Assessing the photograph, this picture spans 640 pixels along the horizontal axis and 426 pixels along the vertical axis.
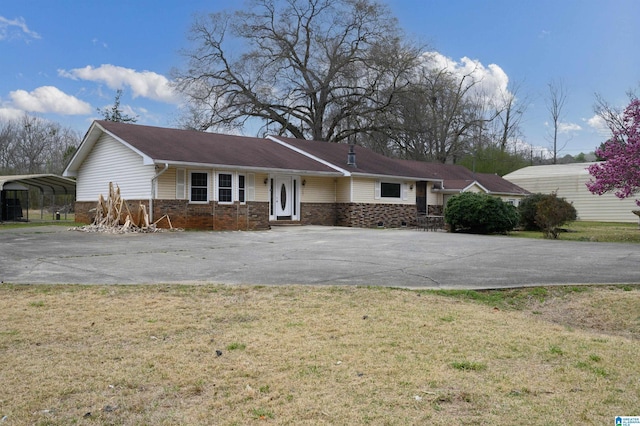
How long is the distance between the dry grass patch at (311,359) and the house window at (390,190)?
786 inches

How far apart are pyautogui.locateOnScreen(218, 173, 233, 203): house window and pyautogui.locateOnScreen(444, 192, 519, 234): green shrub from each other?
9.16 metres

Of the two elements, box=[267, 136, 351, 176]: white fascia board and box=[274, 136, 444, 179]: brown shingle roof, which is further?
box=[274, 136, 444, 179]: brown shingle roof

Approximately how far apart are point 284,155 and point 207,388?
874 inches

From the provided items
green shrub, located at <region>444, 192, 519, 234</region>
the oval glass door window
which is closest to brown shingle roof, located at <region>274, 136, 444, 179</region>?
the oval glass door window

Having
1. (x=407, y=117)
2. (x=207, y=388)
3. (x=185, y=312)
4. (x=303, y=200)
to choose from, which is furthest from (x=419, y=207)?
(x=207, y=388)

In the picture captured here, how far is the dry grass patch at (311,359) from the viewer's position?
354 centimetres

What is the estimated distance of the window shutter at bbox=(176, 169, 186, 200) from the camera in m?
20.0

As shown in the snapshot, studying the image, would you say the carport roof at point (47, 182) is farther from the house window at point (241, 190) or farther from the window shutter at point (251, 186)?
the window shutter at point (251, 186)

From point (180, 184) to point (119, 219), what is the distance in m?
2.56

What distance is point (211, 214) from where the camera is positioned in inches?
800

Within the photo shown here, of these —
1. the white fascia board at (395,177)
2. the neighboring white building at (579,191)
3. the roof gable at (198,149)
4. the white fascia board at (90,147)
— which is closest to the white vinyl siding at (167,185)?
the roof gable at (198,149)

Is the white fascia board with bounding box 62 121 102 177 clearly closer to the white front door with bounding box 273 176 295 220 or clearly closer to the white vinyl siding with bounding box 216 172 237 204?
the white vinyl siding with bounding box 216 172 237 204

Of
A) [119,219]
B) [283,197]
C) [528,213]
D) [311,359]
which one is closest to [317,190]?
[283,197]

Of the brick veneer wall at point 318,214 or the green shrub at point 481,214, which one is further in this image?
the brick veneer wall at point 318,214
